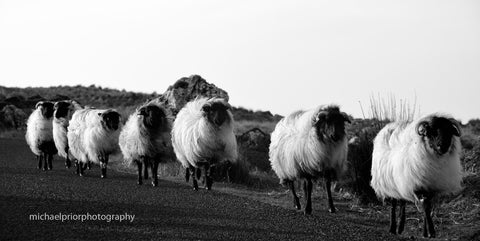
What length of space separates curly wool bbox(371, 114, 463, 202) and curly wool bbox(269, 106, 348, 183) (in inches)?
49.6

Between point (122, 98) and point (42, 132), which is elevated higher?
point (122, 98)

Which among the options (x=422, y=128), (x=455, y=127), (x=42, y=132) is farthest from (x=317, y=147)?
(x=42, y=132)

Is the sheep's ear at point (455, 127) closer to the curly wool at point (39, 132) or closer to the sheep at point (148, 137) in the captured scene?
the sheep at point (148, 137)

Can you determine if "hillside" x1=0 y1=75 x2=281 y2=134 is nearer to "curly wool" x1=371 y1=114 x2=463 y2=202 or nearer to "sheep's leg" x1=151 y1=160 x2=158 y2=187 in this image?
"sheep's leg" x1=151 y1=160 x2=158 y2=187

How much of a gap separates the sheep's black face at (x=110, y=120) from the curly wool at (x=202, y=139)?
7.37ft

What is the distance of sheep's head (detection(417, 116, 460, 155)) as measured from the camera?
891 cm

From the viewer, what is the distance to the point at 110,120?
15.5 m

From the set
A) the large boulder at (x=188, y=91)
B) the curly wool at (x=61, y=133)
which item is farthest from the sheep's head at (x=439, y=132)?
the large boulder at (x=188, y=91)

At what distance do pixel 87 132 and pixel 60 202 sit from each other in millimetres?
6386

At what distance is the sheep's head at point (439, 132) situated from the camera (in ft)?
29.2

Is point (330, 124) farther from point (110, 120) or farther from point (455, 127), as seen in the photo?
point (110, 120)

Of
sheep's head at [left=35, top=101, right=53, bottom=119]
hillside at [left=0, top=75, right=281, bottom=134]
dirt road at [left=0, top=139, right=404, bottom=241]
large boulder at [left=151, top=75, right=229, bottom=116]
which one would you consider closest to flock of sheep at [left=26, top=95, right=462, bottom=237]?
sheep's head at [left=35, top=101, right=53, bottom=119]

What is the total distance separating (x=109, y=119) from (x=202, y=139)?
3470 millimetres

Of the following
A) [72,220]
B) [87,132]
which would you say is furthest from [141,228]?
[87,132]
